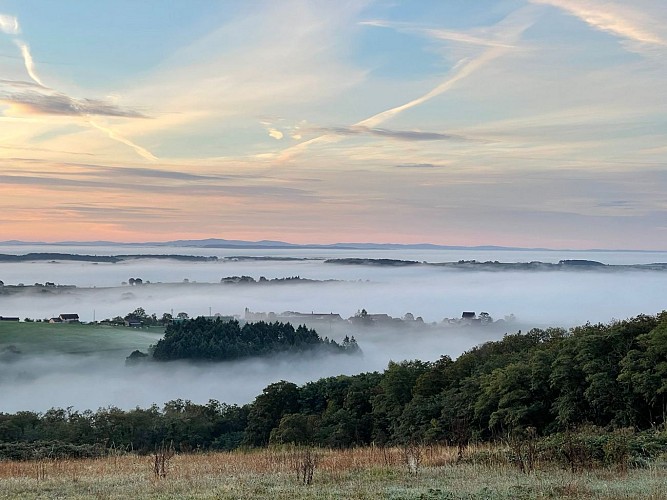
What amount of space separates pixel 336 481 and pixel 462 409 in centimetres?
2311

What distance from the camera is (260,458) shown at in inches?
742

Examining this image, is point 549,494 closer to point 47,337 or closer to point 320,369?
point 320,369

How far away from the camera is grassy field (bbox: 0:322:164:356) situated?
143 m

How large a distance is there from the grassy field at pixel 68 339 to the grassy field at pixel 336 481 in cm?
13539

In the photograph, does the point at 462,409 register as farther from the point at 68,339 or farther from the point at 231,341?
the point at 68,339

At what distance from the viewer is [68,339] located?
149m

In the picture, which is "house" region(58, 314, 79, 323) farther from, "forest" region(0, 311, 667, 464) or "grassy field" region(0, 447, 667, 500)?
"grassy field" region(0, 447, 667, 500)

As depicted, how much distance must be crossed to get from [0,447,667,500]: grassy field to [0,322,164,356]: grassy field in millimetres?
135393

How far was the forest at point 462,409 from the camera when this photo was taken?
26.6 metres

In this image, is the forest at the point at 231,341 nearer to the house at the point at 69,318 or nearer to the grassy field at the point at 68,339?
the grassy field at the point at 68,339

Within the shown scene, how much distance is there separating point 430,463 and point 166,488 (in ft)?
20.4

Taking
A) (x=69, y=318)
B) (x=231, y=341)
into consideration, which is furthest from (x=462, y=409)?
(x=69, y=318)

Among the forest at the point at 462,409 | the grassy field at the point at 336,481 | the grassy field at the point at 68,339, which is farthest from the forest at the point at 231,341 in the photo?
the grassy field at the point at 336,481

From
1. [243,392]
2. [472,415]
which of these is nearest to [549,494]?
[472,415]
